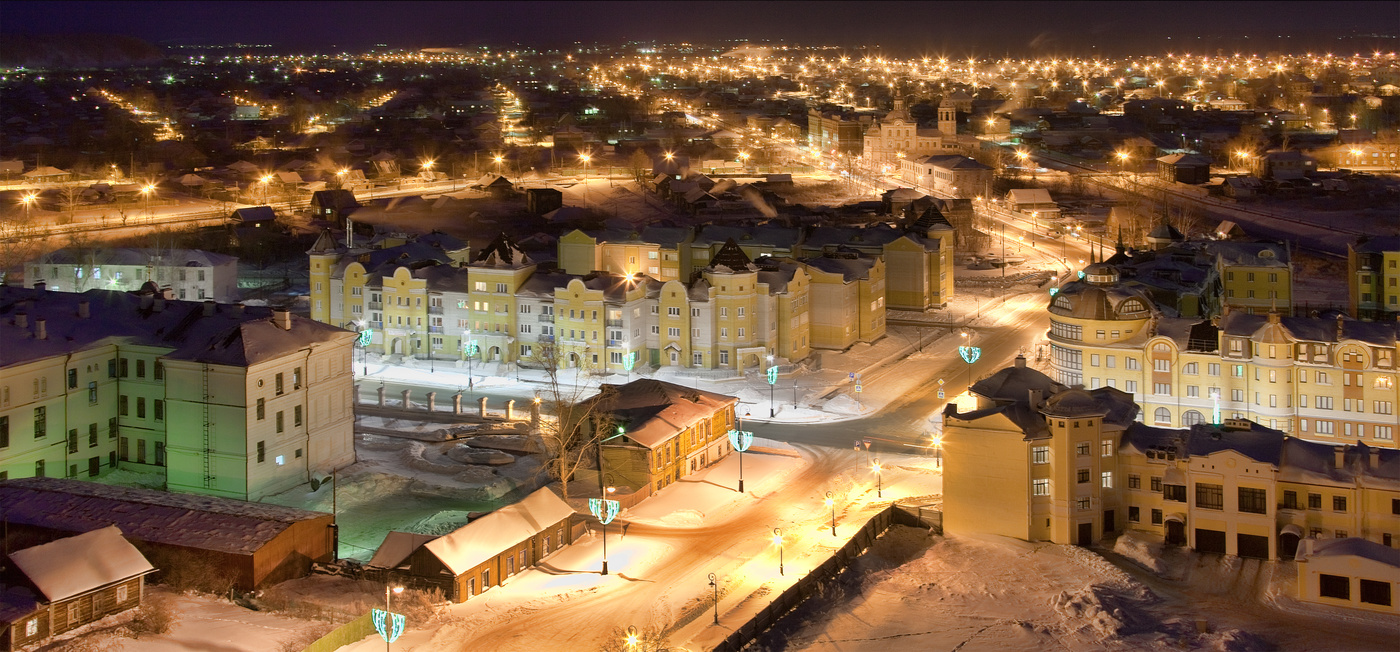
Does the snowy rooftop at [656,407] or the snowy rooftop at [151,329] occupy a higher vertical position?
the snowy rooftop at [151,329]

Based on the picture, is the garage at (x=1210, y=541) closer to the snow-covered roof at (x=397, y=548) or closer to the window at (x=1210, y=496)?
the window at (x=1210, y=496)

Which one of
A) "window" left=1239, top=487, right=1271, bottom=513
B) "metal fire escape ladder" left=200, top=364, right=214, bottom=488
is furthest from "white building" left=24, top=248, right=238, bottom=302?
"window" left=1239, top=487, right=1271, bottom=513

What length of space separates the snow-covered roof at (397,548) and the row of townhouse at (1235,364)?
19.4m

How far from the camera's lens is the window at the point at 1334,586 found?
25.3m

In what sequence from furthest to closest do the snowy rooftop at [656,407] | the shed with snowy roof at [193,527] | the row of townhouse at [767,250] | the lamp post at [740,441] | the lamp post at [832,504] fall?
the row of townhouse at [767,250], the lamp post at [740,441], the snowy rooftop at [656,407], the lamp post at [832,504], the shed with snowy roof at [193,527]

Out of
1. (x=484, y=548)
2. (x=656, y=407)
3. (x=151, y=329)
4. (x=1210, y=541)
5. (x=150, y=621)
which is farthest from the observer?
(x=656, y=407)

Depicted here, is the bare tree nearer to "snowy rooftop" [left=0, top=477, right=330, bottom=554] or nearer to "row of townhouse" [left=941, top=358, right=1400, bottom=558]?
"snowy rooftop" [left=0, top=477, right=330, bottom=554]

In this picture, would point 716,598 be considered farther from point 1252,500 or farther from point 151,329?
point 151,329

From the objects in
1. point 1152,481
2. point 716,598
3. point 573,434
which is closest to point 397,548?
point 716,598

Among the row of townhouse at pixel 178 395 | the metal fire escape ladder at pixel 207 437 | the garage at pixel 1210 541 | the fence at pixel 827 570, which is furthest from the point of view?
the metal fire escape ladder at pixel 207 437

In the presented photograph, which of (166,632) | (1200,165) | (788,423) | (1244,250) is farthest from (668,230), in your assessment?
(1200,165)

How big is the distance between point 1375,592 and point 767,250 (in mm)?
30268

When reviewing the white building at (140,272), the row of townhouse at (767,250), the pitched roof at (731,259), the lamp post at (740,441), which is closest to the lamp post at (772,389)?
the pitched roof at (731,259)

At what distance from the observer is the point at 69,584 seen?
23031 mm
